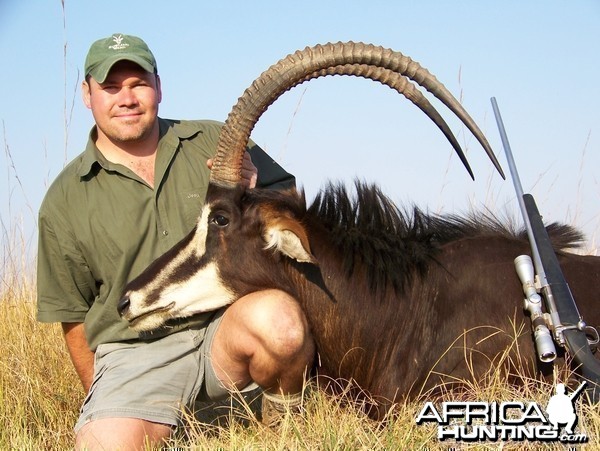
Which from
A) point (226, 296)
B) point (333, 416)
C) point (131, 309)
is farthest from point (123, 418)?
point (333, 416)

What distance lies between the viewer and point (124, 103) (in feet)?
17.1

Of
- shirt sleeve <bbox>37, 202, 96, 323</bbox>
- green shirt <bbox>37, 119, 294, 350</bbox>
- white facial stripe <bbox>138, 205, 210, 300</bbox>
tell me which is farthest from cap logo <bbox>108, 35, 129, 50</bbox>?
white facial stripe <bbox>138, 205, 210, 300</bbox>

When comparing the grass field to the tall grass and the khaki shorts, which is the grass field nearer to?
the tall grass

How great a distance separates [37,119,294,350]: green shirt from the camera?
505cm

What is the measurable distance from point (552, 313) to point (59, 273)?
3.18 metres

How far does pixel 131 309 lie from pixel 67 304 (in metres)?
0.72

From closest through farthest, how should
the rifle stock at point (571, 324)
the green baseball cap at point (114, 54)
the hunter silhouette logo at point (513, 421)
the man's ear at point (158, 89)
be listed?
1. the hunter silhouette logo at point (513, 421)
2. the rifle stock at point (571, 324)
3. the green baseball cap at point (114, 54)
4. the man's ear at point (158, 89)

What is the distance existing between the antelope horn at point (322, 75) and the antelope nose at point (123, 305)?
2.99ft

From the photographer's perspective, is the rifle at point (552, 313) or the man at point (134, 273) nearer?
the rifle at point (552, 313)

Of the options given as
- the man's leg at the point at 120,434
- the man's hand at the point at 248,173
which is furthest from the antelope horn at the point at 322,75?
the man's leg at the point at 120,434

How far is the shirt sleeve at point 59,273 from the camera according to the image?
16.7ft

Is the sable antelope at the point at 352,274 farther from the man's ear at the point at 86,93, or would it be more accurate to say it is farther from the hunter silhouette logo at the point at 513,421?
the man's ear at the point at 86,93

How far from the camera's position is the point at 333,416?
14.6ft

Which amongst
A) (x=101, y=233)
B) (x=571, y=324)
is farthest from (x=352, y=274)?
(x=101, y=233)
